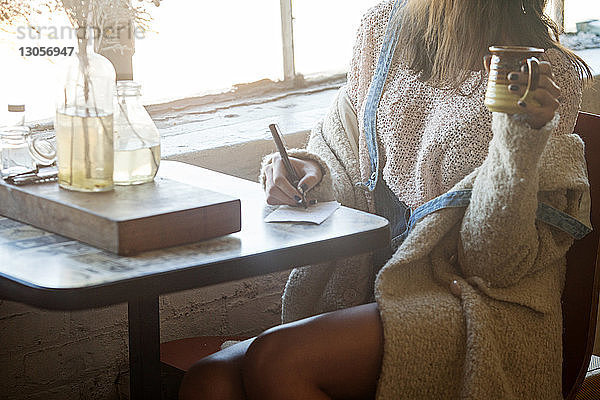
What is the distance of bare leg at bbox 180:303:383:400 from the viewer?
1427mm

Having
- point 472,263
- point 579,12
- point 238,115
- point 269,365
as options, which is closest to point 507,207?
point 472,263

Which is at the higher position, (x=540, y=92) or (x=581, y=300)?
(x=540, y=92)

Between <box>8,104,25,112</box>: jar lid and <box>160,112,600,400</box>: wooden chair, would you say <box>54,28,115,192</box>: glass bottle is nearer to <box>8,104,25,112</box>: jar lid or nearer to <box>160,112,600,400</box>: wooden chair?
<box>8,104,25,112</box>: jar lid

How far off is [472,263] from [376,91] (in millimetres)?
481

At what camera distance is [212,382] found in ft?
4.99

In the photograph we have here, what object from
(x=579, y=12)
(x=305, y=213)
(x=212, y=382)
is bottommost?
(x=212, y=382)

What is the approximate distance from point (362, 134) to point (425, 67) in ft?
0.64

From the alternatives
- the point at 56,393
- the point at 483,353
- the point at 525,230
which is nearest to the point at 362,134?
the point at 525,230

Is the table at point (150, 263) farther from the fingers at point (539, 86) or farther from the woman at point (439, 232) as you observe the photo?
the fingers at point (539, 86)

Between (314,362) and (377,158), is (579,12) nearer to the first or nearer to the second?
(377,158)

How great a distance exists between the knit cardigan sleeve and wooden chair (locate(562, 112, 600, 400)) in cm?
13

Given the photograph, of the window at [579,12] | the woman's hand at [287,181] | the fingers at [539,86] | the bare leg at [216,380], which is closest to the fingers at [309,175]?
the woman's hand at [287,181]

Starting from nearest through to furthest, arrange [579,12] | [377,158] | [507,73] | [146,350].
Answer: [507,73]
[146,350]
[377,158]
[579,12]

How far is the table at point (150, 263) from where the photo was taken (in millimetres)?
1148
